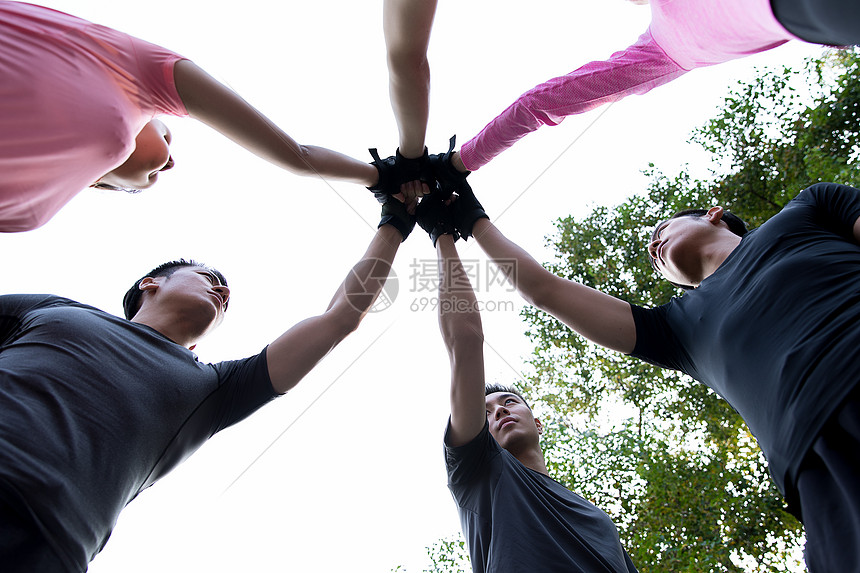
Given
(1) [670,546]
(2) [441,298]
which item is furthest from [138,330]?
(1) [670,546]

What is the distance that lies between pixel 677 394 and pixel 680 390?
0.38ft

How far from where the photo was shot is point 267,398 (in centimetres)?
190

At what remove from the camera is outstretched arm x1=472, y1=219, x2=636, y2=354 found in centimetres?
185

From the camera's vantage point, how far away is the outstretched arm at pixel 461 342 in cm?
206

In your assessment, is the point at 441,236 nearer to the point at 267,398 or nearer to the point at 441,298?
the point at 441,298

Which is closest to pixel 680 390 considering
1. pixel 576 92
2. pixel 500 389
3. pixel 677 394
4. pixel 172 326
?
pixel 677 394

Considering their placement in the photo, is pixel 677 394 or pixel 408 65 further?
pixel 677 394

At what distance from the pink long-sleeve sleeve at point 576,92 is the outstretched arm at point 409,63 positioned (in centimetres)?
33

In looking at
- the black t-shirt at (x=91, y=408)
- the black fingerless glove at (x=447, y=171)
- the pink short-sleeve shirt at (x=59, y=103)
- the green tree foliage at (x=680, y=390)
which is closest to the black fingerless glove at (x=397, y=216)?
the black fingerless glove at (x=447, y=171)

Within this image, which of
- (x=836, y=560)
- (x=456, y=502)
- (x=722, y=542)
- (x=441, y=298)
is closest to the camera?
(x=836, y=560)

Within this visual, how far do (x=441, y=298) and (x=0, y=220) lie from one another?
1686 mm

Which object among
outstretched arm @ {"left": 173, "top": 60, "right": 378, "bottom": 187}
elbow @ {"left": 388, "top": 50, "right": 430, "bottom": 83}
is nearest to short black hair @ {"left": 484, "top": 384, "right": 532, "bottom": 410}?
outstretched arm @ {"left": 173, "top": 60, "right": 378, "bottom": 187}

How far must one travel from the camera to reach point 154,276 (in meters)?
2.39

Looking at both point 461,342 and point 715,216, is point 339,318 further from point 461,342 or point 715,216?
point 715,216
